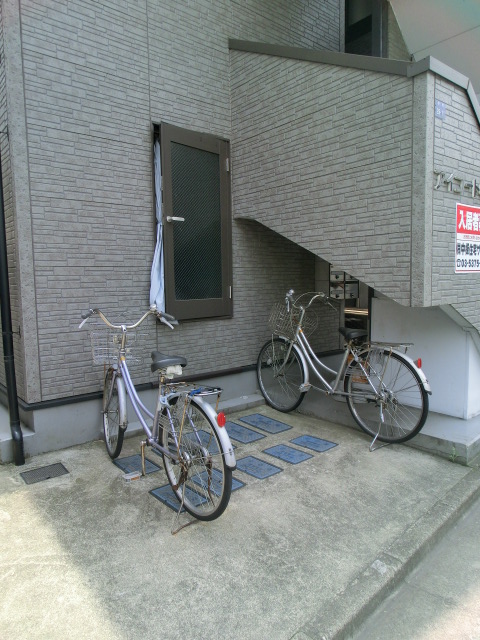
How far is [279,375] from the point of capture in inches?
211

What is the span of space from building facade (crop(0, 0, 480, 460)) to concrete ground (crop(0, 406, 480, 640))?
3.55 feet

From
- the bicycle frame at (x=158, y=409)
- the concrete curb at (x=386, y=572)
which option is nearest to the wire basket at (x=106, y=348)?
the bicycle frame at (x=158, y=409)

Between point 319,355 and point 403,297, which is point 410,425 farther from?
point 319,355

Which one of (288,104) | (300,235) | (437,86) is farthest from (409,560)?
(288,104)

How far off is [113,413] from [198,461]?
1.44 meters

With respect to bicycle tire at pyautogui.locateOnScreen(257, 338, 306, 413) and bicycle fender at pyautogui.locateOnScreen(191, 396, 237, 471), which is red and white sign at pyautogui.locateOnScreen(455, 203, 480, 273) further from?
bicycle fender at pyautogui.locateOnScreen(191, 396, 237, 471)

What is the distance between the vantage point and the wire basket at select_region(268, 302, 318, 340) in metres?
5.07

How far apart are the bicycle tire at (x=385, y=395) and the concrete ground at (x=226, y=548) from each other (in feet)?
1.32

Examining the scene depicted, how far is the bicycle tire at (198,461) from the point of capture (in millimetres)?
2795

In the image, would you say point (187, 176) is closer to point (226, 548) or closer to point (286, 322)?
point (286, 322)

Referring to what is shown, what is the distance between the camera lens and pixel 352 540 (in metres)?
2.77

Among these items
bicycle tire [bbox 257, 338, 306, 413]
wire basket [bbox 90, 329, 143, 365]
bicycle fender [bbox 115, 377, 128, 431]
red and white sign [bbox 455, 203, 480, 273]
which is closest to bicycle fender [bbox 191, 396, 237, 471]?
bicycle fender [bbox 115, 377, 128, 431]

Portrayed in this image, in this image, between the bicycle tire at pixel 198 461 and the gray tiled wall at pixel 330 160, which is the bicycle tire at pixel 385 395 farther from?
the bicycle tire at pixel 198 461

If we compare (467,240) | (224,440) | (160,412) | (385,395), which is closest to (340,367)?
(385,395)
